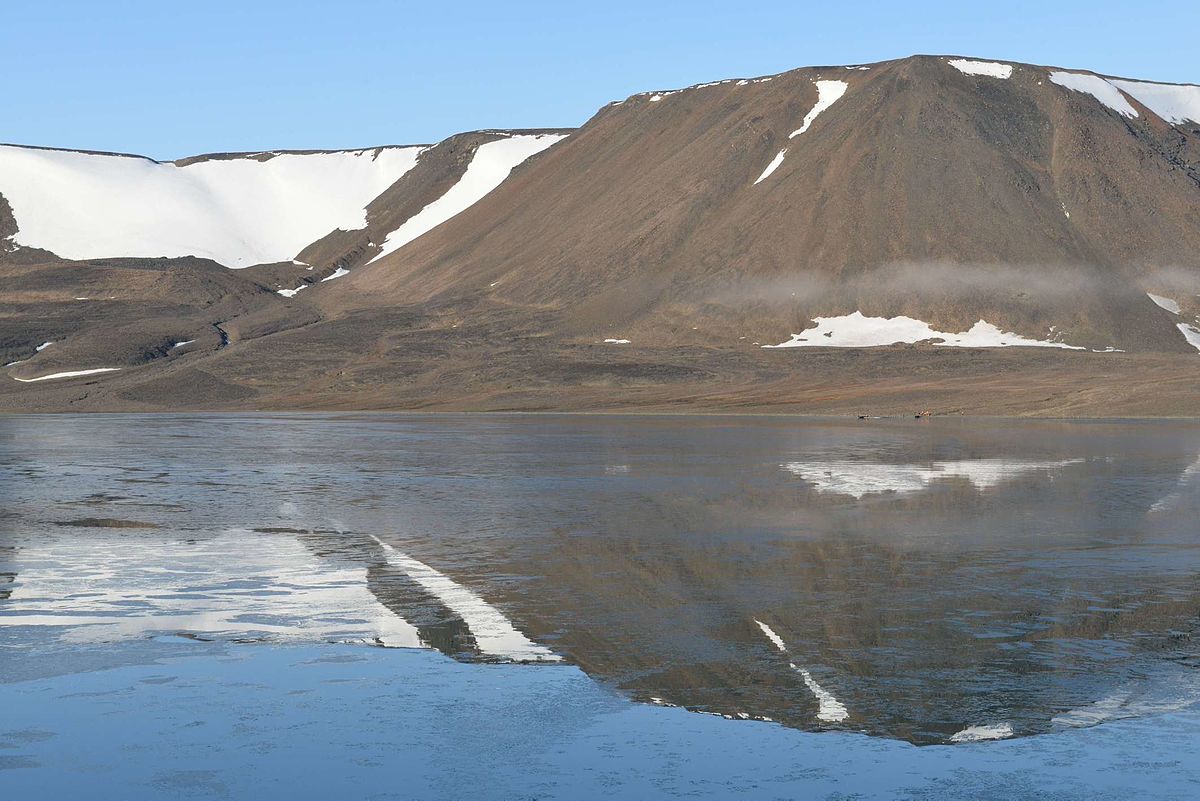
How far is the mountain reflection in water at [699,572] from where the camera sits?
12.0 m

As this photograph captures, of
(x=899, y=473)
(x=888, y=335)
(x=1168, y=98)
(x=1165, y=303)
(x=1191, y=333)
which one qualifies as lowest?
(x=899, y=473)

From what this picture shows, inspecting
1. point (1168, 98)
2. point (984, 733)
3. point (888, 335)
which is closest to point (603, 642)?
point (984, 733)

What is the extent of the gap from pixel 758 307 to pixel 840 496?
104 metres

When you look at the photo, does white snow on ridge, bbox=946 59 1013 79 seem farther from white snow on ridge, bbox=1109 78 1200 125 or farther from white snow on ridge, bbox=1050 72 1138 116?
white snow on ridge, bbox=1109 78 1200 125

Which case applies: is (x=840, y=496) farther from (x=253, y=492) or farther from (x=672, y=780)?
(x=672, y=780)

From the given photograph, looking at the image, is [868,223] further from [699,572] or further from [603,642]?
[603,642]

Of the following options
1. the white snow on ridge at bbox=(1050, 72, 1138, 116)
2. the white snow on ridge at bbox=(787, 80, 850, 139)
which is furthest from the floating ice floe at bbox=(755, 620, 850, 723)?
the white snow on ridge at bbox=(1050, 72, 1138, 116)

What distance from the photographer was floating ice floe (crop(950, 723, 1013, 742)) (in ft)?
32.7

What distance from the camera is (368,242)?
7559 inches

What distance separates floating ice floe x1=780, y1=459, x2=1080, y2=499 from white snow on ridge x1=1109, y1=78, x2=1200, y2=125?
13804cm

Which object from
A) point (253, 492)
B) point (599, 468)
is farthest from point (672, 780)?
point (599, 468)

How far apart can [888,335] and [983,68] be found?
159 feet

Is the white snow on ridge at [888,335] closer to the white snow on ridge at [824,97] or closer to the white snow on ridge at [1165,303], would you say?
the white snow on ridge at [1165,303]

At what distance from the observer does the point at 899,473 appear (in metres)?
35.8
